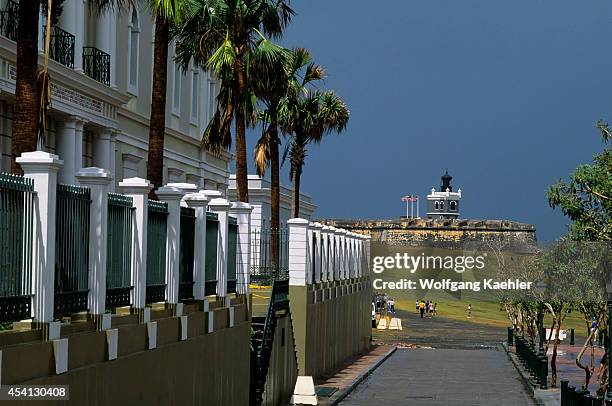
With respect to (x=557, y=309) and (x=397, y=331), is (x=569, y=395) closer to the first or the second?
(x=557, y=309)

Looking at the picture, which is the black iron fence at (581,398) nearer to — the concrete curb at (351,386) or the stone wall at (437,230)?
the concrete curb at (351,386)

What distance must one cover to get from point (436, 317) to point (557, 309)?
61946 mm

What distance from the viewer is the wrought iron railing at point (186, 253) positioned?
18172 mm

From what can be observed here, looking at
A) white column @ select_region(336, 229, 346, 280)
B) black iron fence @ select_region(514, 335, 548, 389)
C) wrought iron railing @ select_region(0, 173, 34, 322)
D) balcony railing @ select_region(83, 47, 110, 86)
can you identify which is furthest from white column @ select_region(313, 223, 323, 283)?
wrought iron railing @ select_region(0, 173, 34, 322)

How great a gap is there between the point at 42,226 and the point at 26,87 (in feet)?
20.6

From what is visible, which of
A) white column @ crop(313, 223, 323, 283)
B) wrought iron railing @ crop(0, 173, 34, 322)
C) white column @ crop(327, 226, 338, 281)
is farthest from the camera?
white column @ crop(327, 226, 338, 281)

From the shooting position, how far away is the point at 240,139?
4016cm

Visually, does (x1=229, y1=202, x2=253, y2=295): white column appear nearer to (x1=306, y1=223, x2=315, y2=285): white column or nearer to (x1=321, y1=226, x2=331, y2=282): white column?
(x1=306, y1=223, x2=315, y2=285): white column

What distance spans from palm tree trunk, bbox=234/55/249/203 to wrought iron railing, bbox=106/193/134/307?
22.0 metres

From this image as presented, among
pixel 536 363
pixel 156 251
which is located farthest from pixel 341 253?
pixel 156 251

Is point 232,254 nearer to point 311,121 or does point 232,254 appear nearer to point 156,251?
point 156,251

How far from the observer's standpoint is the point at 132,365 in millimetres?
14258

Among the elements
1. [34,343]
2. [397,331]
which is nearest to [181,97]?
[34,343]

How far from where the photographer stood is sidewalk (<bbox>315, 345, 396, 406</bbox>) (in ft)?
115
